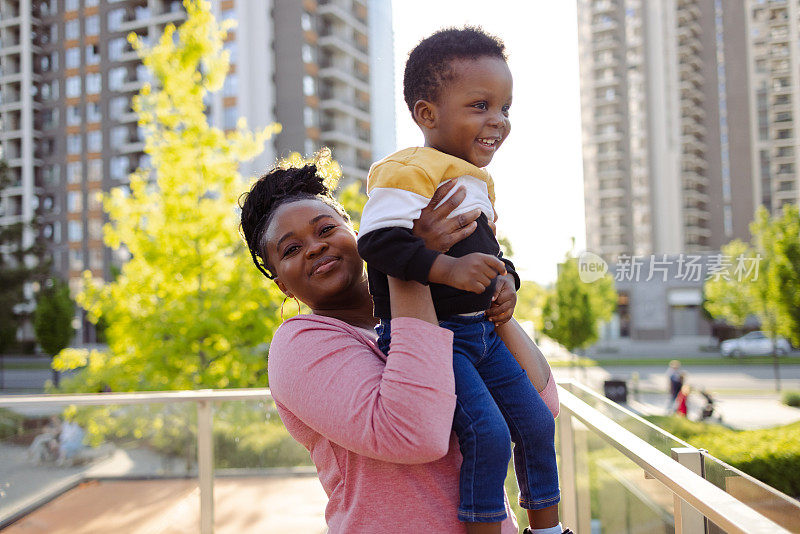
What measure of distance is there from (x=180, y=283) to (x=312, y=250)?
5.94 m

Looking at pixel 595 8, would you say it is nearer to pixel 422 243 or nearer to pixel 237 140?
pixel 237 140

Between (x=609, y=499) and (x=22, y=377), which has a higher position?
(x=609, y=499)

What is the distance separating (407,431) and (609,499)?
1.41 m

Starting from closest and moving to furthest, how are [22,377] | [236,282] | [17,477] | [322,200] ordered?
[322,200] < [17,477] < [236,282] < [22,377]

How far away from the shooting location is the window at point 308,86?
28759 mm

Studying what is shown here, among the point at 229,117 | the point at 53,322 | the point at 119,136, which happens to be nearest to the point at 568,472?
the point at 229,117

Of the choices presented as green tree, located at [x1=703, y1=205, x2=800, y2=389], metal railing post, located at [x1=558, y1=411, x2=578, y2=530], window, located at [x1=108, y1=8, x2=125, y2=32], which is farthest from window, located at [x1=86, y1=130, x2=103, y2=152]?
metal railing post, located at [x1=558, y1=411, x2=578, y2=530]

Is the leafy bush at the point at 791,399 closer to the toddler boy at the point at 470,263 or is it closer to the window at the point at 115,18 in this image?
the toddler boy at the point at 470,263

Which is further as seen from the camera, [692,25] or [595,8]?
[595,8]

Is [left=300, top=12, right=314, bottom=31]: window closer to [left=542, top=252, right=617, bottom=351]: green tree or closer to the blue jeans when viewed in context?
[left=542, top=252, right=617, bottom=351]: green tree

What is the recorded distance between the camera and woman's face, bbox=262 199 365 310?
46.3 inches

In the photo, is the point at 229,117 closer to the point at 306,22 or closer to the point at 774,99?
the point at 306,22

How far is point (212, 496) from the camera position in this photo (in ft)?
9.83

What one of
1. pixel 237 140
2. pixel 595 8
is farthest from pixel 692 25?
pixel 237 140
